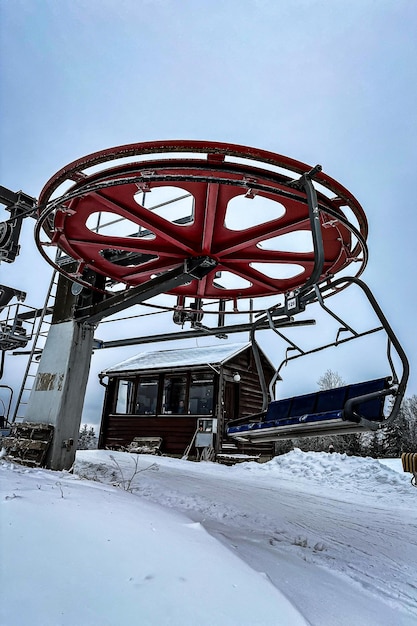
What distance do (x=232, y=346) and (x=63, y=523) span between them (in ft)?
50.9

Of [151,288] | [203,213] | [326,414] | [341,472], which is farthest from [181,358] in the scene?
[326,414]

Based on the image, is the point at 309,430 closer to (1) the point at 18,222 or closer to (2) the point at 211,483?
(2) the point at 211,483

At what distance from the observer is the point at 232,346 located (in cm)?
1772

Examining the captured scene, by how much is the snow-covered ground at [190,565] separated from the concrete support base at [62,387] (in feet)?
6.89

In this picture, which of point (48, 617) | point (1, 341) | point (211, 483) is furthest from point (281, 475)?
point (48, 617)

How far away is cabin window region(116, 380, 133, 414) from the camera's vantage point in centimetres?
1794

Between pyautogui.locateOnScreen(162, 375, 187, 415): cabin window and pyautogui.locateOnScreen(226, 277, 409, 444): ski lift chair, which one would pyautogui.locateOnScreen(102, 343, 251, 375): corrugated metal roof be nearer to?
pyautogui.locateOnScreen(162, 375, 187, 415): cabin window

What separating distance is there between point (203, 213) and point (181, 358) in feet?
43.8

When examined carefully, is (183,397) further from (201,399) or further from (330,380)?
(330,380)

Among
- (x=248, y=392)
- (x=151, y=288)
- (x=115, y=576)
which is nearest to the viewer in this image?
(x=115, y=576)

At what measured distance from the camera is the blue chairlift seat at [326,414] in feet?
11.0

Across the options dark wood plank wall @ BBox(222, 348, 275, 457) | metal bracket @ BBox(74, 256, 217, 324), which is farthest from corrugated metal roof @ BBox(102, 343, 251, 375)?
metal bracket @ BBox(74, 256, 217, 324)

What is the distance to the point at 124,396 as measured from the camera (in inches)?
717

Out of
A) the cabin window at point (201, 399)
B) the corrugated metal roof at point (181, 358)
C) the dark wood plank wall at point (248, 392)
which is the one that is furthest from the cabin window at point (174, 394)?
the dark wood plank wall at point (248, 392)
